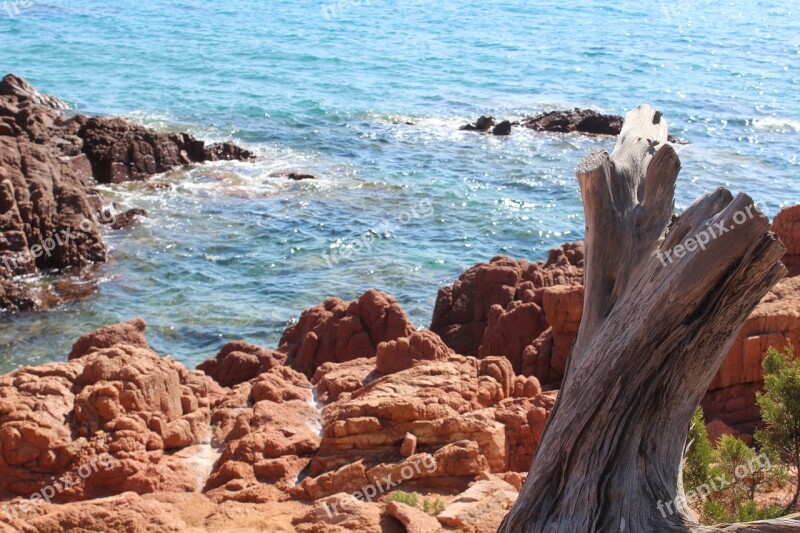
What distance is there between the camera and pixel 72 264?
71.8 ft

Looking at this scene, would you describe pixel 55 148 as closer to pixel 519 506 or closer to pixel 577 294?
pixel 577 294

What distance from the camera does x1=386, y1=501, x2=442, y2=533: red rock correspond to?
8094 millimetres

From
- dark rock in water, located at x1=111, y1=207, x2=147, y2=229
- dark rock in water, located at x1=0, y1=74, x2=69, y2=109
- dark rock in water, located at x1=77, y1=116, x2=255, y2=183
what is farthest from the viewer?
dark rock in water, located at x1=0, y1=74, x2=69, y2=109

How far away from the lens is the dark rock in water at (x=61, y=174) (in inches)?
826

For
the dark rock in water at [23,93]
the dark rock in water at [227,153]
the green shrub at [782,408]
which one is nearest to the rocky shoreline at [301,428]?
the green shrub at [782,408]

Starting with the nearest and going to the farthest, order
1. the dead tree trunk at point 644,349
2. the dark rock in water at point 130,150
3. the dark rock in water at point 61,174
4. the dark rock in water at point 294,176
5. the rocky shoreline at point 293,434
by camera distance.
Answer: the dead tree trunk at point 644,349
the rocky shoreline at point 293,434
the dark rock in water at point 61,174
the dark rock in water at point 130,150
the dark rock in water at point 294,176

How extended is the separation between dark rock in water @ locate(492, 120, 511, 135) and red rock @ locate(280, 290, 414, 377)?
20.7 m

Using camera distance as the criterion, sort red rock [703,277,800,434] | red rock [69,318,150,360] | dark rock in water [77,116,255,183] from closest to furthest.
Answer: red rock [703,277,800,434], red rock [69,318,150,360], dark rock in water [77,116,255,183]

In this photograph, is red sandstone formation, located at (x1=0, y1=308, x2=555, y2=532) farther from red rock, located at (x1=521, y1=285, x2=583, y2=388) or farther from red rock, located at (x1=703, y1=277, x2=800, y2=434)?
red rock, located at (x1=703, y1=277, x2=800, y2=434)

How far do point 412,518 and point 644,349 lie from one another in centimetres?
325

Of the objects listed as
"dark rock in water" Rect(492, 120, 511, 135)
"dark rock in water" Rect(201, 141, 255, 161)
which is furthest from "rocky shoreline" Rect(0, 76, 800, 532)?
"dark rock in water" Rect(492, 120, 511, 135)

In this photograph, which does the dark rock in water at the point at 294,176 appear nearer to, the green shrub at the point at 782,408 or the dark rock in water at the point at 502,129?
the dark rock in water at the point at 502,129

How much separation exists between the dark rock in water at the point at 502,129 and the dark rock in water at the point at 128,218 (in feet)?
50.7

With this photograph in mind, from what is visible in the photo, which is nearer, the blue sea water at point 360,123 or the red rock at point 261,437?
the red rock at point 261,437
